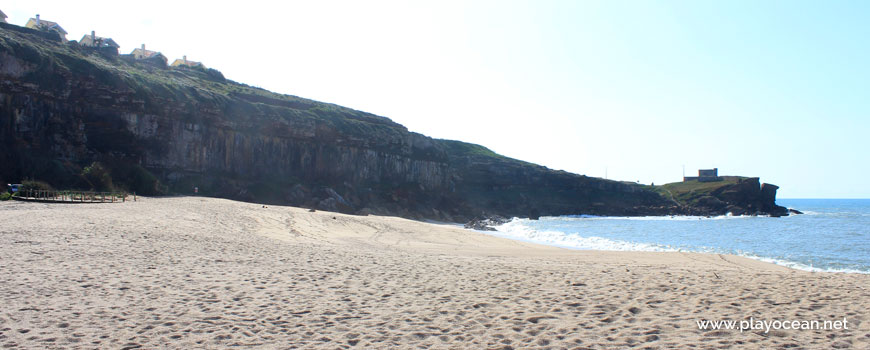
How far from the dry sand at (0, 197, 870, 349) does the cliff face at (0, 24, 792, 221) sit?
3123cm

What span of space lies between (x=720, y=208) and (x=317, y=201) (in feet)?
273

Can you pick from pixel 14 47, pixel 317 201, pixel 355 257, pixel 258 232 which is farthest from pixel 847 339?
pixel 14 47

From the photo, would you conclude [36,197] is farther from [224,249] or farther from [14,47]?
[224,249]

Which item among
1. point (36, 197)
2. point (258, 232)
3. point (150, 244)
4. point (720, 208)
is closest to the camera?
point (150, 244)

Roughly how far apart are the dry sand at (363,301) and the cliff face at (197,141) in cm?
3123

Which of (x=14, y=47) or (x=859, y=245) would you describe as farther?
(x=14, y=47)

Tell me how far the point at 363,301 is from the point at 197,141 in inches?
1802

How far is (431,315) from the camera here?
7.17 m

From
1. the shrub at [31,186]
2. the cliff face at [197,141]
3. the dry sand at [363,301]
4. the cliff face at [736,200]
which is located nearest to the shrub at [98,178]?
the cliff face at [197,141]

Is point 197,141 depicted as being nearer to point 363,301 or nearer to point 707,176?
point 363,301

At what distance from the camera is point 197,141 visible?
47375 millimetres

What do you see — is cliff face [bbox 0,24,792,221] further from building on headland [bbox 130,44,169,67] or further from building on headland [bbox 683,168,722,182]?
building on headland [bbox 683,168,722,182]

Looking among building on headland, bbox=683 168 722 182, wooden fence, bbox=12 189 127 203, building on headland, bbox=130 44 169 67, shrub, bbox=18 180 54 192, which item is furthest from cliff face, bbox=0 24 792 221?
building on headland, bbox=683 168 722 182

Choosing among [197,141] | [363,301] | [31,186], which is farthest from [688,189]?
[363,301]
